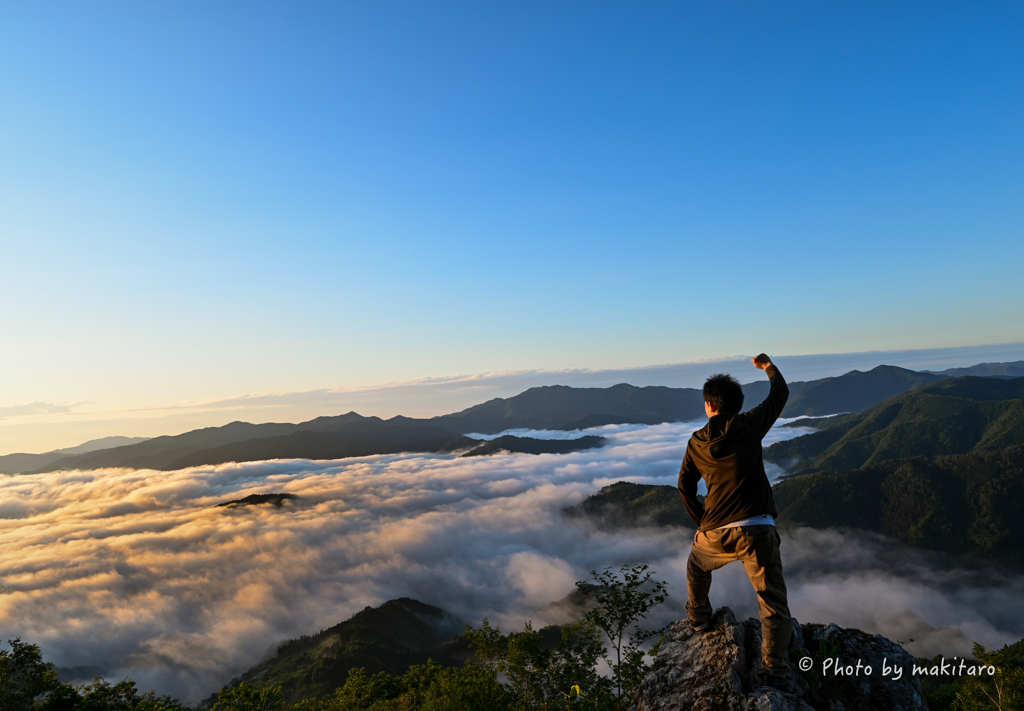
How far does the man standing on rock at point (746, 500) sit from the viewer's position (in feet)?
19.5

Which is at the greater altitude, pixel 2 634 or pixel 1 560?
pixel 1 560

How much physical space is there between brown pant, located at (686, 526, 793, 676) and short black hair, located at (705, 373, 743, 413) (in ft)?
4.91

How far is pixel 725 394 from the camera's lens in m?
6.34

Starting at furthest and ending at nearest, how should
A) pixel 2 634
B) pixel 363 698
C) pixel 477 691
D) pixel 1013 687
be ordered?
pixel 2 634
pixel 363 698
pixel 477 691
pixel 1013 687

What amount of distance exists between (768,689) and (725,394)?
13.1 ft

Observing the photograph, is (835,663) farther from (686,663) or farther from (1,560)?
(1,560)

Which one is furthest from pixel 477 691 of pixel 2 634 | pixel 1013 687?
pixel 2 634

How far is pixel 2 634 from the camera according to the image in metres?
164

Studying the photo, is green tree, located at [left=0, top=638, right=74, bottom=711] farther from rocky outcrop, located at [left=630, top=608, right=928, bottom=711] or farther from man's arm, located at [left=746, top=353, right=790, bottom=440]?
man's arm, located at [left=746, top=353, right=790, bottom=440]

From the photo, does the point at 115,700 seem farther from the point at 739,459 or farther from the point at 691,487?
the point at 739,459

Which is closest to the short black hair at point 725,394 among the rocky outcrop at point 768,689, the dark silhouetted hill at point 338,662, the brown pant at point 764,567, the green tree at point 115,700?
the brown pant at point 764,567

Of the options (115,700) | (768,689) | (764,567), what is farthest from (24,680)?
(764,567)

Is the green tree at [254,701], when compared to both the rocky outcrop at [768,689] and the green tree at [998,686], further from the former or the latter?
the green tree at [998,686]

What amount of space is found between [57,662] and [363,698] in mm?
220941
